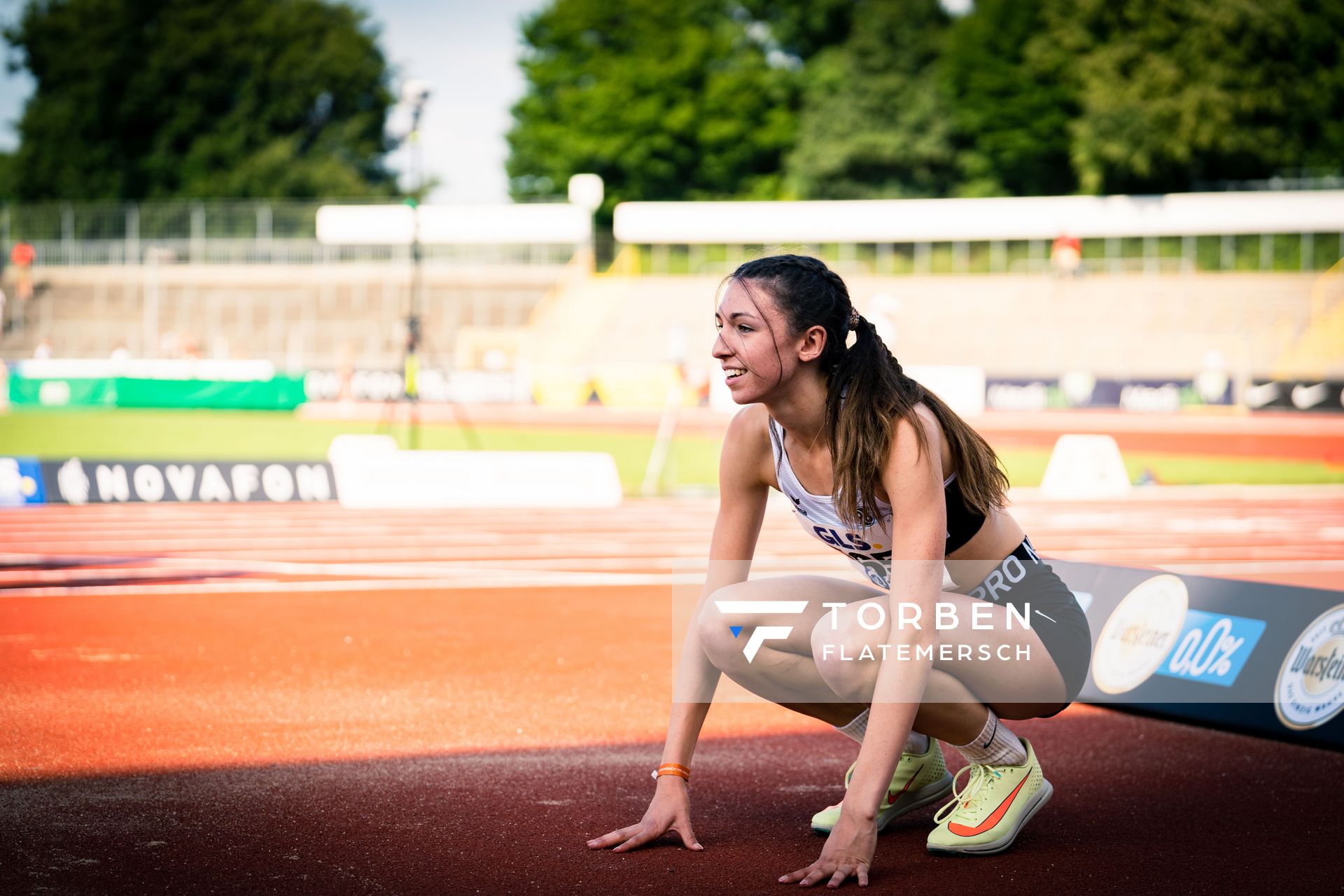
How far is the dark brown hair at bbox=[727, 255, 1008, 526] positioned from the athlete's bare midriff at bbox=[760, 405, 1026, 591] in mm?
49

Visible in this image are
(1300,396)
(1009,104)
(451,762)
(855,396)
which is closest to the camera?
(855,396)

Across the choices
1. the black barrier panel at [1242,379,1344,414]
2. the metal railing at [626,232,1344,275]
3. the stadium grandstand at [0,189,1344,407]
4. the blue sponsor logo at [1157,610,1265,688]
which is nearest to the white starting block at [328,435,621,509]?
the blue sponsor logo at [1157,610,1265,688]

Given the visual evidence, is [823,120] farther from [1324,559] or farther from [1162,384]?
[1324,559]

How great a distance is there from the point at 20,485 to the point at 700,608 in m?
11.4

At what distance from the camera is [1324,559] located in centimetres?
1039

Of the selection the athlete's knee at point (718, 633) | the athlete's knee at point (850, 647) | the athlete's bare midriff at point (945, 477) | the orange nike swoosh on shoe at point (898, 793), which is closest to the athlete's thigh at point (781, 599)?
the athlete's knee at point (718, 633)

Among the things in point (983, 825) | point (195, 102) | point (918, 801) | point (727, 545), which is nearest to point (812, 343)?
point (727, 545)

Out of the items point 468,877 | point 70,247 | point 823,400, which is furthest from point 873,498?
point 70,247

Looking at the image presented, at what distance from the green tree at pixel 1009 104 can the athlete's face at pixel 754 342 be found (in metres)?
52.6

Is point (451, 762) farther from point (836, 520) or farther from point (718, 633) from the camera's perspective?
point (836, 520)

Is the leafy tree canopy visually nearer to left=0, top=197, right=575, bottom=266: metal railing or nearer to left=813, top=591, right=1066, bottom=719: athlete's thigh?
left=0, top=197, right=575, bottom=266: metal railing

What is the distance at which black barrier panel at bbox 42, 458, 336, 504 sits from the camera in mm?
13188

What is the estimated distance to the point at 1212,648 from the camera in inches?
206

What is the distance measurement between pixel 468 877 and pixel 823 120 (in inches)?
2200
